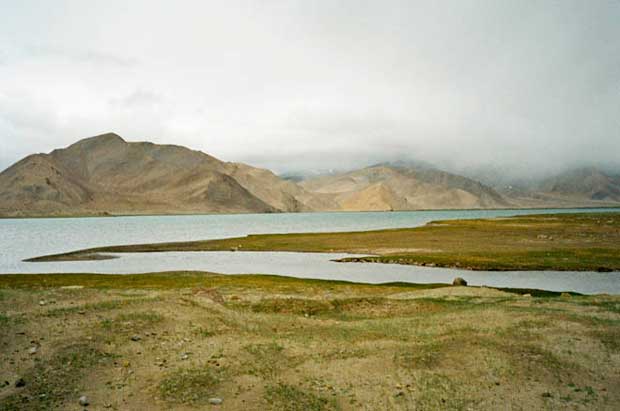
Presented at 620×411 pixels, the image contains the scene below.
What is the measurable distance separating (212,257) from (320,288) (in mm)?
34394

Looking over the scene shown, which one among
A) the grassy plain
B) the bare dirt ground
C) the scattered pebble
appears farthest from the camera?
the grassy plain

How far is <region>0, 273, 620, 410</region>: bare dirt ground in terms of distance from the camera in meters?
14.0

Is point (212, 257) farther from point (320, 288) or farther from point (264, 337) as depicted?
point (264, 337)

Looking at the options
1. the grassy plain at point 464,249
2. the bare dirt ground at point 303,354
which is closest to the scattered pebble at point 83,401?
the bare dirt ground at point 303,354

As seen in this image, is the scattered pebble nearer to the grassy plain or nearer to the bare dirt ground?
the bare dirt ground

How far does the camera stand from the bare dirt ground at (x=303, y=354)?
46.0 ft

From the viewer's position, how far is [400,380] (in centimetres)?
1552

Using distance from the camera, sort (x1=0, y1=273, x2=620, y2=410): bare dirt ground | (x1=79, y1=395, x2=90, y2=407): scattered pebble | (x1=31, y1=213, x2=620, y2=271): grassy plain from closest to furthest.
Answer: (x1=79, y1=395, x2=90, y2=407): scattered pebble, (x1=0, y1=273, x2=620, y2=410): bare dirt ground, (x1=31, y1=213, x2=620, y2=271): grassy plain

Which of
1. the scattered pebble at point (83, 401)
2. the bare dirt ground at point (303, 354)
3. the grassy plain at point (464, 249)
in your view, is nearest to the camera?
the scattered pebble at point (83, 401)

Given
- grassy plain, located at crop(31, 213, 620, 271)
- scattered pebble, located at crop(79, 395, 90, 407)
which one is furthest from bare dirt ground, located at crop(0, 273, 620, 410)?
grassy plain, located at crop(31, 213, 620, 271)

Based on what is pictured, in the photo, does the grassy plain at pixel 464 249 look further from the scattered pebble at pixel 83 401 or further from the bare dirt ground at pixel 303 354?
the scattered pebble at pixel 83 401

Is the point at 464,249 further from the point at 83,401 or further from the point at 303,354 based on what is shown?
the point at 83,401

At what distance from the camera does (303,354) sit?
1819 centimetres

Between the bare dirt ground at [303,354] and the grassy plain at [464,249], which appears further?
the grassy plain at [464,249]
